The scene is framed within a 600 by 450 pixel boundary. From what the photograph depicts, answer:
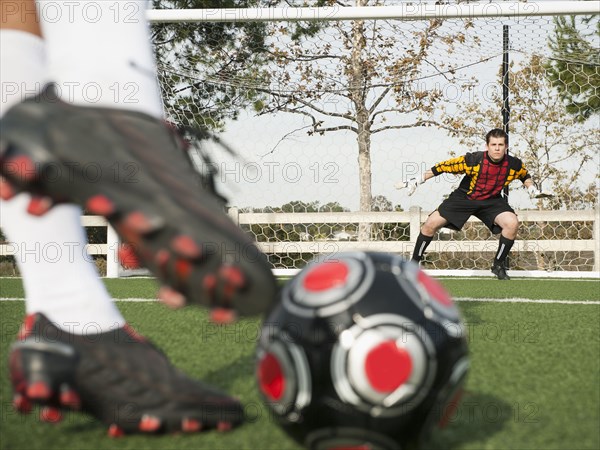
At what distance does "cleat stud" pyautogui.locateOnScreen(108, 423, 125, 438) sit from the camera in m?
1.52

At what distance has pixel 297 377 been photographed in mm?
1374

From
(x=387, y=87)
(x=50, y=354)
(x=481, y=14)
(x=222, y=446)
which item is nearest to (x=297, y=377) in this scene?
(x=222, y=446)

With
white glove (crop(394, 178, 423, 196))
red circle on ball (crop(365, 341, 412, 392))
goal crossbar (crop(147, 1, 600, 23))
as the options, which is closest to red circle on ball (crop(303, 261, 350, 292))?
red circle on ball (crop(365, 341, 412, 392))

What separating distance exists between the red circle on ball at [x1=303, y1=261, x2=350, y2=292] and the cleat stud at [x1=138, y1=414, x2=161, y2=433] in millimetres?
409

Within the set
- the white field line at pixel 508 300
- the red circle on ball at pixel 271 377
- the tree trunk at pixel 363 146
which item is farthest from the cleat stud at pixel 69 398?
the tree trunk at pixel 363 146

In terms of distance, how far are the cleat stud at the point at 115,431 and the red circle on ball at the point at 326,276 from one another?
19.3 inches

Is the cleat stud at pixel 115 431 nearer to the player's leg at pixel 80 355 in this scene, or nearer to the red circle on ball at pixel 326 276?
the player's leg at pixel 80 355

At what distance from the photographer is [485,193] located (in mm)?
8062

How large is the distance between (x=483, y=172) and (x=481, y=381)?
6201 mm

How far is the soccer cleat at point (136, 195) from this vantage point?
1109 millimetres

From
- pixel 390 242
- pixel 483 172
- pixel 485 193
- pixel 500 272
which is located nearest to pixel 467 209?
pixel 485 193

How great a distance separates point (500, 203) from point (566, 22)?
509 cm

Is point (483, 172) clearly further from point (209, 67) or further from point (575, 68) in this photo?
point (209, 67)

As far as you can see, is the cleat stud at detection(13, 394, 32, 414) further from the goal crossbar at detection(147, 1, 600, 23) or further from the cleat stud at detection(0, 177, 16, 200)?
the goal crossbar at detection(147, 1, 600, 23)
